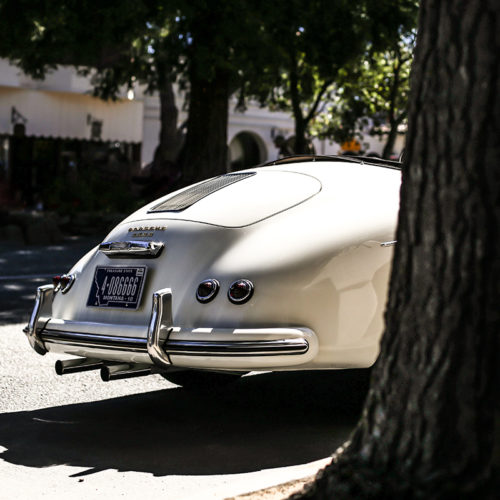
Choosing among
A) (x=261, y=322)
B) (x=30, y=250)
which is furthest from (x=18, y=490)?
(x=30, y=250)

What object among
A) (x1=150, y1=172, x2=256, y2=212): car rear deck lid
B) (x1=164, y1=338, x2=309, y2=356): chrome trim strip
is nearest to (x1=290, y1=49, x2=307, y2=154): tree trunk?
(x1=150, y1=172, x2=256, y2=212): car rear deck lid

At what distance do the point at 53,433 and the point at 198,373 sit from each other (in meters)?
1.17

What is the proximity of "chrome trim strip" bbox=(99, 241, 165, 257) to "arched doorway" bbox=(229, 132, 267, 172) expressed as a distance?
34.1 meters

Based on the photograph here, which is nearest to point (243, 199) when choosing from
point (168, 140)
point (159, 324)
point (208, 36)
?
point (159, 324)

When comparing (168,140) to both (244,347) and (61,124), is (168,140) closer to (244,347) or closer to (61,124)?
(61,124)

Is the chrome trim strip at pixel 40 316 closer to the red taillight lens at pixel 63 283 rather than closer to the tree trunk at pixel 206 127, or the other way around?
the red taillight lens at pixel 63 283

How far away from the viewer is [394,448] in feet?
10.9

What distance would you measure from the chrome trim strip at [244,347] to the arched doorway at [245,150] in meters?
34.9

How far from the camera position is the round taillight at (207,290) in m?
4.96

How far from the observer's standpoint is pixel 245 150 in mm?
40875

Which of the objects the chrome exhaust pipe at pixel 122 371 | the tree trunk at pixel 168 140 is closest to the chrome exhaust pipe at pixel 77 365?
the chrome exhaust pipe at pixel 122 371

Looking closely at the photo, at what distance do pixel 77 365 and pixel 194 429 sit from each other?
0.73 m

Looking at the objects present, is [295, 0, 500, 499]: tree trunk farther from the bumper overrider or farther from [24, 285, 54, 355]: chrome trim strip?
[24, 285, 54, 355]: chrome trim strip

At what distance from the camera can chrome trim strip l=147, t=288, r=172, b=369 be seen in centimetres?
492
